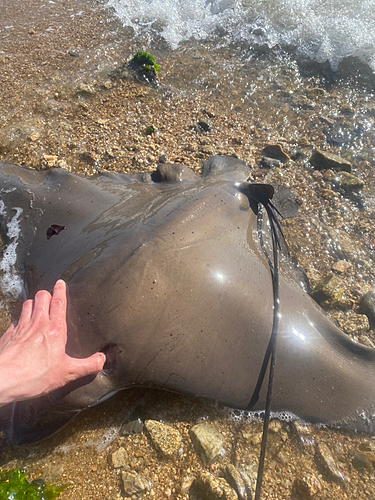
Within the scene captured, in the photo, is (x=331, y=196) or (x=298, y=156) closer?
(x=331, y=196)

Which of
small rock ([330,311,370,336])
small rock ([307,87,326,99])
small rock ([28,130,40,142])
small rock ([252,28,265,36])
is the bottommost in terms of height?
small rock ([330,311,370,336])

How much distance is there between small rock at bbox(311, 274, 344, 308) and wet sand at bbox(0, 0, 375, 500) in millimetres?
162

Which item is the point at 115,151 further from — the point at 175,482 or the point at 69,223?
the point at 175,482

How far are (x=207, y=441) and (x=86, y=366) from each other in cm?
132

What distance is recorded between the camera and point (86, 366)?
230cm

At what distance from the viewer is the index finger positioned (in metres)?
2.46

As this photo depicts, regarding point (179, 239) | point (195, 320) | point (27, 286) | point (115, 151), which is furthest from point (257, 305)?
point (115, 151)

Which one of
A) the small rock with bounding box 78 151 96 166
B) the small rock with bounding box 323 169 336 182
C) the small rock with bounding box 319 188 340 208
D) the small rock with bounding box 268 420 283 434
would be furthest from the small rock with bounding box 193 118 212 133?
the small rock with bounding box 268 420 283 434

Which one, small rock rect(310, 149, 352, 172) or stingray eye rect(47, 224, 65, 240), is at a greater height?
small rock rect(310, 149, 352, 172)

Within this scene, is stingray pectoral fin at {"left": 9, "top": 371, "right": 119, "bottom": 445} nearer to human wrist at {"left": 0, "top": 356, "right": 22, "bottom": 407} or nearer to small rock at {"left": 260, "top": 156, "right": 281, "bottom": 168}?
human wrist at {"left": 0, "top": 356, "right": 22, "bottom": 407}

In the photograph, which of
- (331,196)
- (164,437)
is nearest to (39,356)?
(164,437)

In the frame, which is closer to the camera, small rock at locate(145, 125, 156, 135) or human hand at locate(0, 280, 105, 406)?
human hand at locate(0, 280, 105, 406)

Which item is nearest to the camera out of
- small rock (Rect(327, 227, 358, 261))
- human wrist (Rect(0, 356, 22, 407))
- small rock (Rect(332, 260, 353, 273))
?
human wrist (Rect(0, 356, 22, 407))

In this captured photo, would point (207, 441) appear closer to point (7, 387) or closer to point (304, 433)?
point (304, 433)
